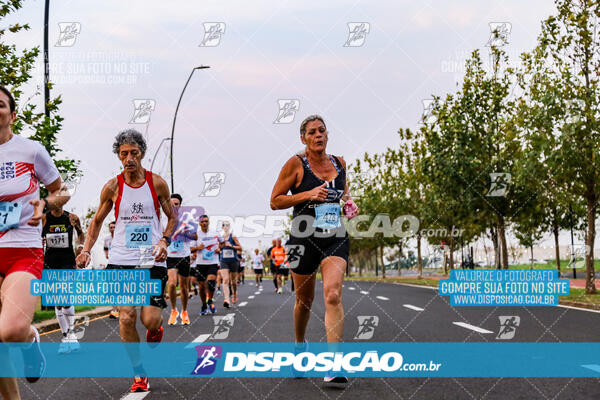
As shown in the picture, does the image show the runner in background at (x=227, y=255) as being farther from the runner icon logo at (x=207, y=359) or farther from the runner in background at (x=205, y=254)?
the runner icon logo at (x=207, y=359)

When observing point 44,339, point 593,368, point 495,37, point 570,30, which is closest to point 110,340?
point 44,339

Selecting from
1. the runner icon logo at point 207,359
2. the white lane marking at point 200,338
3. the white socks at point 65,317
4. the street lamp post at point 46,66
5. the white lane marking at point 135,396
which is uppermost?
the street lamp post at point 46,66

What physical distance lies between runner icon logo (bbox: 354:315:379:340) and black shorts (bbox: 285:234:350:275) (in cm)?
335

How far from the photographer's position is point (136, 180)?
5.78m

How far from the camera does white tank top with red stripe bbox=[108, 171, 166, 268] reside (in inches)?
223

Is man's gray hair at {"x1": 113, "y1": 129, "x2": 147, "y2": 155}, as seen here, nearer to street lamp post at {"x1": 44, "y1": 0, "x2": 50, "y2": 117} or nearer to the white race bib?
the white race bib

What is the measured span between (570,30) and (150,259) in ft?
52.8

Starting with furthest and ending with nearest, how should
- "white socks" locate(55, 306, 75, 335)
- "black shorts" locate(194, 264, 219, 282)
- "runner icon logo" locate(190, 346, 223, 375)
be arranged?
1. "black shorts" locate(194, 264, 219, 282)
2. "white socks" locate(55, 306, 75, 335)
3. "runner icon logo" locate(190, 346, 223, 375)

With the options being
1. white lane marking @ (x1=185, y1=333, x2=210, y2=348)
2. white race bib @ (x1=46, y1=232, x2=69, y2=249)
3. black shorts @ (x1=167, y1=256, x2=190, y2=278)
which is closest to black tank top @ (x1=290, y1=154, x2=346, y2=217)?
white lane marking @ (x1=185, y1=333, x2=210, y2=348)

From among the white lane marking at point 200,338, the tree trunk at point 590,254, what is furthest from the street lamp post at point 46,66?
the tree trunk at point 590,254

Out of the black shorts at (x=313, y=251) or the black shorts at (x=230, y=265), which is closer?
the black shorts at (x=313, y=251)

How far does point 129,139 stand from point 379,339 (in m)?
4.38

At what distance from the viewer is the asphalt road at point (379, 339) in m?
5.28

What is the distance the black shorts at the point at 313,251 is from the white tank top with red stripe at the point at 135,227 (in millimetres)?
1190
